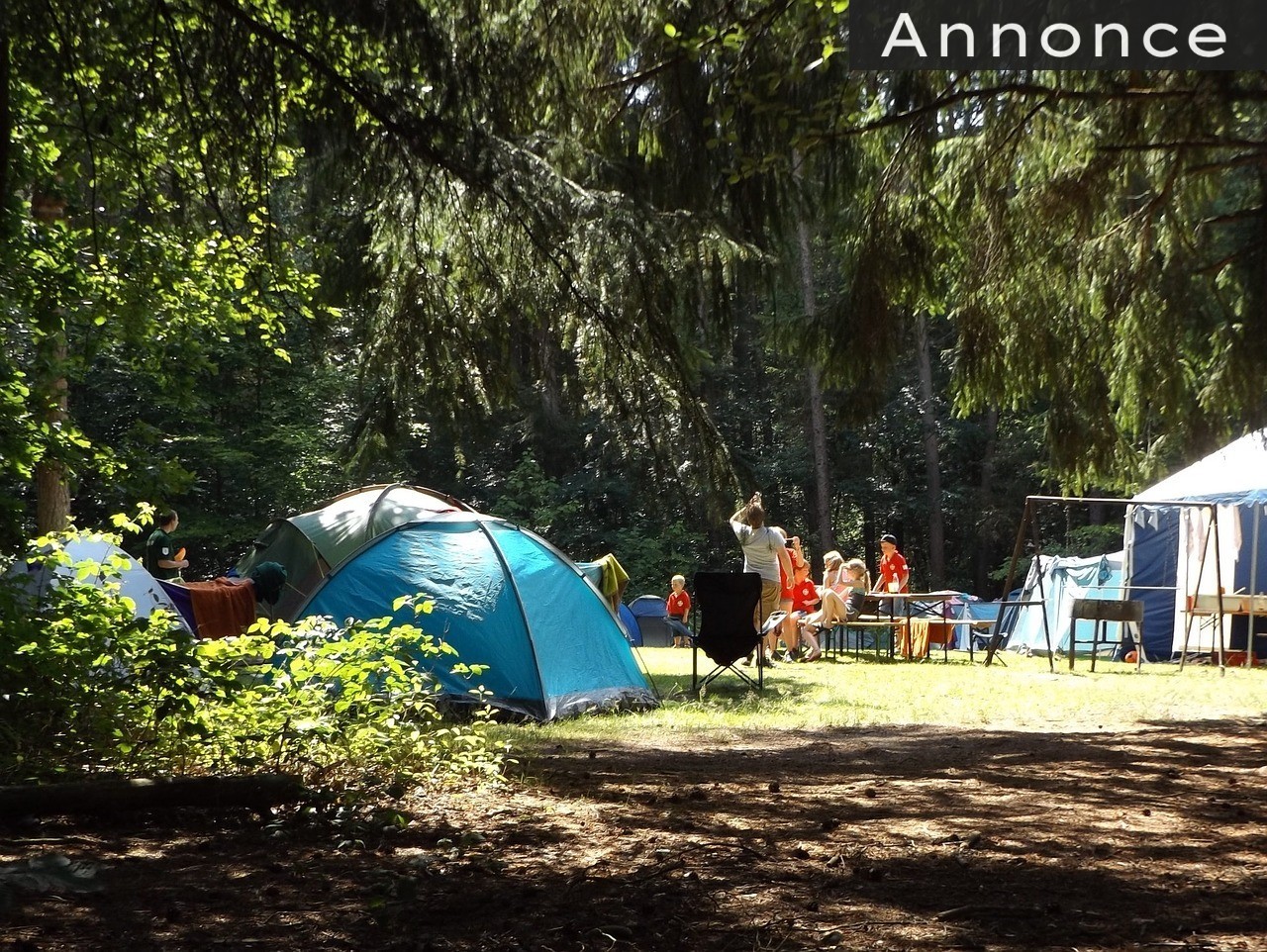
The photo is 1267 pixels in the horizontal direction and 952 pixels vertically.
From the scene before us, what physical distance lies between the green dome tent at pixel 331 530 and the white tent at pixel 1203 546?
303 inches

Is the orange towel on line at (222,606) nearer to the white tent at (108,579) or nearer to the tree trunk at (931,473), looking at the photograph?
the white tent at (108,579)

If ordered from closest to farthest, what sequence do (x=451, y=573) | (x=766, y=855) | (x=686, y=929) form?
(x=686, y=929), (x=766, y=855), (x=451, y=573)

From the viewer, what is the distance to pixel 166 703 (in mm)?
4691

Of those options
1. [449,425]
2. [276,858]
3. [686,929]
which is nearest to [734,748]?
[449,425]

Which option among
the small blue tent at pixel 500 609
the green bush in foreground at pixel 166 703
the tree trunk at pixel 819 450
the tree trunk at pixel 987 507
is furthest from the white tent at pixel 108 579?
the tree trunk at pixel 987 507

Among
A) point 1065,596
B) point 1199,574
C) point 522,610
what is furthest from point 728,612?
point 1065,596

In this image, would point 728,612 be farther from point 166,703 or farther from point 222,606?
point 166,703

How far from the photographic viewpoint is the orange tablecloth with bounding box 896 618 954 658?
15195 millimetres

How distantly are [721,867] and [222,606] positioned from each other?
535cm

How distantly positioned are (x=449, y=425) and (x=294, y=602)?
4.06 metres

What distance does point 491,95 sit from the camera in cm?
477

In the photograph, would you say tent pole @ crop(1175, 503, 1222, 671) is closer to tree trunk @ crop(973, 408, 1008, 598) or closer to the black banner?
the black banner

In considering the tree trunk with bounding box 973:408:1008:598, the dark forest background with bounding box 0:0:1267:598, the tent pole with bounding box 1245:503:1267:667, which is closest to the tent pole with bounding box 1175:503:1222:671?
the tent pole with bounding box 1245:503:1267:667

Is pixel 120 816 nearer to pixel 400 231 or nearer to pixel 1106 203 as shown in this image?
pixel 400 231
